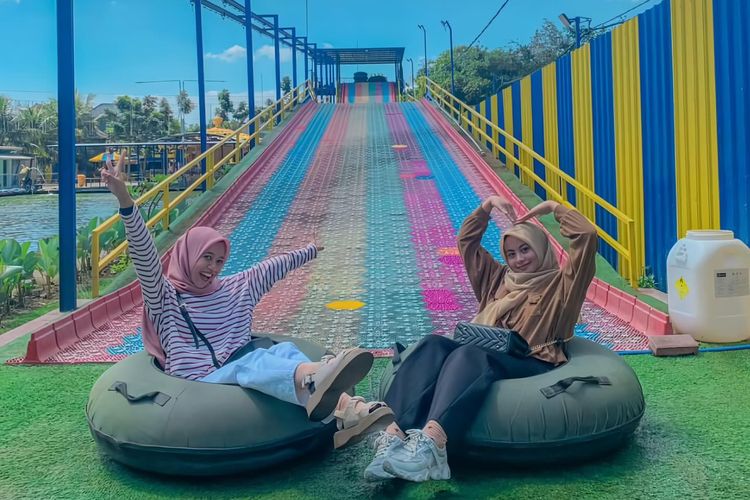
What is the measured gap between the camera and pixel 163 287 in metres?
3.06

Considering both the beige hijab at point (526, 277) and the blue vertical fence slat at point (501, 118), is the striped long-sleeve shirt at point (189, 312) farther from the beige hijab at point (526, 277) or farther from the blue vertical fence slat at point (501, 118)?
the blue vertical fence slat at point (501, 118)

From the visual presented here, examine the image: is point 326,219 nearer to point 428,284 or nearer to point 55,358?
point 428,284

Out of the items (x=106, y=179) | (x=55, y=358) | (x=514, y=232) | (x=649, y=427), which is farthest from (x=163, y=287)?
(x=649, y=427)

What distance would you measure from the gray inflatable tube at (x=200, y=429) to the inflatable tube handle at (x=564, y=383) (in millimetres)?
874

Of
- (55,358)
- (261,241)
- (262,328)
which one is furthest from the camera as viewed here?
(261,241)

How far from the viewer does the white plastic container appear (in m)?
4.31

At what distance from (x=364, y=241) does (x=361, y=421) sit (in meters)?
5.41

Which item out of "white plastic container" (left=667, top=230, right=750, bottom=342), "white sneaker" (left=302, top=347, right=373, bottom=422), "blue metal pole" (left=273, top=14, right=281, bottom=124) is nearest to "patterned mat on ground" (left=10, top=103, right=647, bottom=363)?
"white plastic container" (left=667, top=230, right=750, bottom=342)

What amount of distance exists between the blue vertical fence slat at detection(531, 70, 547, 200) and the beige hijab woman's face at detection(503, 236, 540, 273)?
743cm

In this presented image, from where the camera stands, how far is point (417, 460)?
238 cm

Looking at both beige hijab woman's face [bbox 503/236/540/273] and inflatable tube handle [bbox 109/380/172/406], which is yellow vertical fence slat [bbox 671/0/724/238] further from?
inflatable tube handle [bbox 109/380/172/406]

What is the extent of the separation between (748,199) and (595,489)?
10.1 feet

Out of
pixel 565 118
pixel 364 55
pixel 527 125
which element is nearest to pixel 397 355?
pixel 565 118

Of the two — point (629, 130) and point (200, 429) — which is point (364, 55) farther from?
point (200, 429)
